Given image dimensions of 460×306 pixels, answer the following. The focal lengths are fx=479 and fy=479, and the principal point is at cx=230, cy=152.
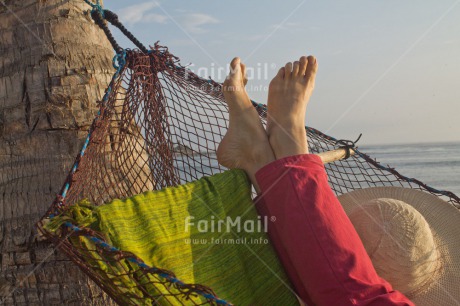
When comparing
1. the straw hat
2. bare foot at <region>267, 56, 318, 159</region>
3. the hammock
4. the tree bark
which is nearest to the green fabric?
the hammock

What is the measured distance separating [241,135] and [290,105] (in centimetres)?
25

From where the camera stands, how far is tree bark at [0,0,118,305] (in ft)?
5.17

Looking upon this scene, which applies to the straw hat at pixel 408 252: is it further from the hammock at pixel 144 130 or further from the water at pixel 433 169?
the water at pixel 433 169

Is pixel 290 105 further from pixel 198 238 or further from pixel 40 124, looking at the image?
pixel 40 124

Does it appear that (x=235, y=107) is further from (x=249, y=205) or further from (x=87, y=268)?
(x=87, y=268)

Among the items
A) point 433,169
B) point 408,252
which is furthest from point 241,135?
point 433,169

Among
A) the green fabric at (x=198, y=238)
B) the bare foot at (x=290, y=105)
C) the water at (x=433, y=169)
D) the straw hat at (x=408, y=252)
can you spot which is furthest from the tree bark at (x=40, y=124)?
the water at (x=433, y=169)

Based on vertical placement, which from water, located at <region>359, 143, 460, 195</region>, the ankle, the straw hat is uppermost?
water, located at <region>359, 143, 460, 195</region>

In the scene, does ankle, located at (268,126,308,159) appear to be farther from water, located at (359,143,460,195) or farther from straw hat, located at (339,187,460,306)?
water, located at (359,143,460,195)

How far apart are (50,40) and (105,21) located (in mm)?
280

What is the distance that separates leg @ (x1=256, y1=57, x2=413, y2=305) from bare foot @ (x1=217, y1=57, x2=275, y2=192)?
74 millimetres

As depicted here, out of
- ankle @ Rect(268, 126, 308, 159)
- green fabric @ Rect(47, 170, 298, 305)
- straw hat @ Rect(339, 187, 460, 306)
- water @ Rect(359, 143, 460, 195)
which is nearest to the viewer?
green fabric @ Rect(47, 170, 298, 305)

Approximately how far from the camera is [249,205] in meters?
1.58

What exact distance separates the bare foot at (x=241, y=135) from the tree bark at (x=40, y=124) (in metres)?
0.51
